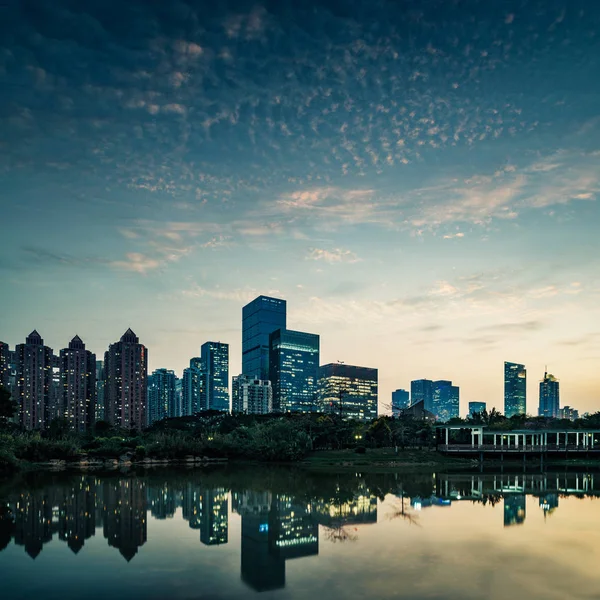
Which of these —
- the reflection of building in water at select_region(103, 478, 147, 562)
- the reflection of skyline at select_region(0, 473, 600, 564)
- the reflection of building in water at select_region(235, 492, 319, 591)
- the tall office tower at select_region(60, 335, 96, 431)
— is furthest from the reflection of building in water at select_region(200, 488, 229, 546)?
the tall office tower at select_region(60, 335, 96, 431)

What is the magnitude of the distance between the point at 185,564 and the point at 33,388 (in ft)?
555

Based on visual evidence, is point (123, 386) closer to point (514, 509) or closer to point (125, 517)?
point (125, 517)

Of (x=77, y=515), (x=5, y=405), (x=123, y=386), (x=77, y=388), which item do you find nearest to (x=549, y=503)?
(x=77, y=515)

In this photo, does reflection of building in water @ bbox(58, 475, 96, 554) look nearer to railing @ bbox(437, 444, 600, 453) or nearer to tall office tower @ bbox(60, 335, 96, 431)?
railing @ bbox(437, 444, 600, 453)

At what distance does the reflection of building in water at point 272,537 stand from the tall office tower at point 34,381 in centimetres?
15181

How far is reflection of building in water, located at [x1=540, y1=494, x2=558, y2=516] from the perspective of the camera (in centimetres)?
3612

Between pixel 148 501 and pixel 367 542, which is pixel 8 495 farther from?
pixel 367 542

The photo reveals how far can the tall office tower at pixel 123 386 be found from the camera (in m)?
194

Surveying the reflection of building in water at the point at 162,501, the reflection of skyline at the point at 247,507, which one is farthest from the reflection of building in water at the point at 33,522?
the reflection of building in water at the point at 162,501

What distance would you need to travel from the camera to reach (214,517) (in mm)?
32812

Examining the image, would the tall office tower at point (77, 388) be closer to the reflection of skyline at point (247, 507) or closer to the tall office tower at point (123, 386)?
the tall office tower at point (123, 386)

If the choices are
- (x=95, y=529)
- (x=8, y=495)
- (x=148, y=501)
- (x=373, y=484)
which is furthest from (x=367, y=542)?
(x=8, y=495)

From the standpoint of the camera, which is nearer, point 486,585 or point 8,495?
point 486,585

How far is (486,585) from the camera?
19406 mm
